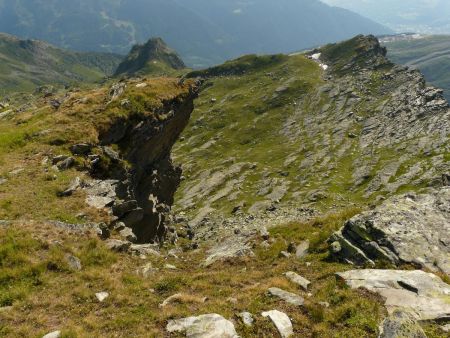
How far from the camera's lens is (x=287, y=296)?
59.9ft

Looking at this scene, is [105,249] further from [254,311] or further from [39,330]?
[254,311]

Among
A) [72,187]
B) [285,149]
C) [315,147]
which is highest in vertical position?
[72,187]

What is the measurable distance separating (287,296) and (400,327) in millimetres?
5396

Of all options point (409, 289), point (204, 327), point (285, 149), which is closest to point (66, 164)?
point (204, 327)

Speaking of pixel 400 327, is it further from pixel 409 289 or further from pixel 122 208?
pixel 122 208

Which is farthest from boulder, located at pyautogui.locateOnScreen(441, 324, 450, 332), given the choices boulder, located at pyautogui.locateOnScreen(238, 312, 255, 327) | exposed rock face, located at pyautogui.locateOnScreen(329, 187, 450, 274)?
boulder, located at pyautogui.locateOnScreen(238, 312, 255, 327)

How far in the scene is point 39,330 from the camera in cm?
1534

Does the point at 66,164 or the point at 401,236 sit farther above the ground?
the point at 401,236

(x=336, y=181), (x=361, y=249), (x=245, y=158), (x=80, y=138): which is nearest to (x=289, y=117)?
(x=245, y=158)

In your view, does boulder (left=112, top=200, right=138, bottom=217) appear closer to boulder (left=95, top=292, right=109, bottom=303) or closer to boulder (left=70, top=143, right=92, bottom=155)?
boulder (left=70, top=143, right=92, bottom=155)

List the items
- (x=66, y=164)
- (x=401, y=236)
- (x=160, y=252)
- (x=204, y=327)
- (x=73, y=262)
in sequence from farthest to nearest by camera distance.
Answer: (x=66, y=164)
(x=160, y=252)
(x=401, y=236)
(x=73, y=262)
(x=204, y=327)

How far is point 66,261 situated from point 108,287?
3.70 m

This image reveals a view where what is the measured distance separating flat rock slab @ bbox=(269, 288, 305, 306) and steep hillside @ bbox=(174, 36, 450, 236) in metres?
46.6

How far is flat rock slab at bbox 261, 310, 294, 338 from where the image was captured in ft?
51.0
